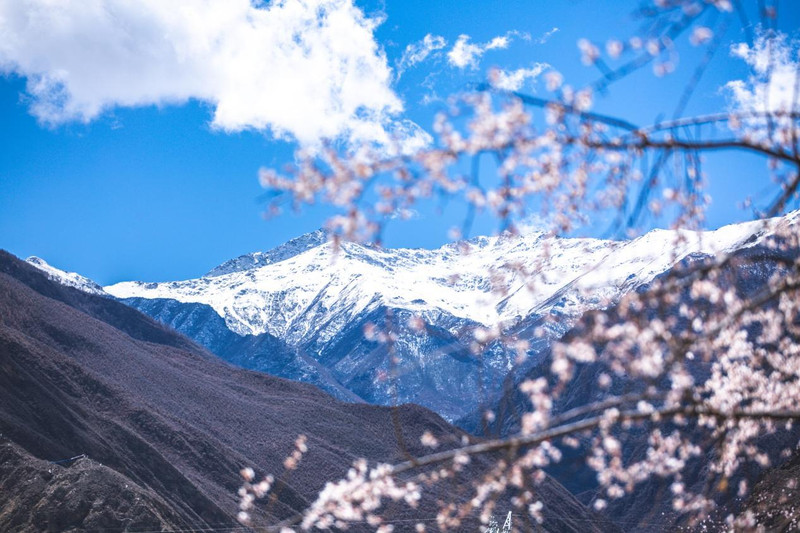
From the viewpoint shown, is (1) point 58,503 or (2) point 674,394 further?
(1) point 58,503

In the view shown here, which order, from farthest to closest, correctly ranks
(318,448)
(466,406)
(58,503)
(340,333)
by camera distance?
(340,333), (466,406), (318,448), (58,503)

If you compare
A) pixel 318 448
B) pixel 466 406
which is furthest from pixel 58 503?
pixel 466 406

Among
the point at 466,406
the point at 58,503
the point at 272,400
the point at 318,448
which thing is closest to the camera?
the point at 58,503

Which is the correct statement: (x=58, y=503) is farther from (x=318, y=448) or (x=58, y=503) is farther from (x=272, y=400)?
(x=272, y=400)

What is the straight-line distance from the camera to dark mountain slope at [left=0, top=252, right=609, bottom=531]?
2244 centimetres

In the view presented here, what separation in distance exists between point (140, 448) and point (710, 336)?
33.3 metres

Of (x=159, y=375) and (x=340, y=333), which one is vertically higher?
(x=340, y=333)

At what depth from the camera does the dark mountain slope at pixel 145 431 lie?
22438 millimetres

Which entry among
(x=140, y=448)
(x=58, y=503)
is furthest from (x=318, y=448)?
(x=58, y=503)

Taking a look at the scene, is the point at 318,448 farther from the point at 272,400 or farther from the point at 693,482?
the point at 693,482

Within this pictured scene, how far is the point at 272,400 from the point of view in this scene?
185ft

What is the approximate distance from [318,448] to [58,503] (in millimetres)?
25846

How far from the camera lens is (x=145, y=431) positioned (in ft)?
120

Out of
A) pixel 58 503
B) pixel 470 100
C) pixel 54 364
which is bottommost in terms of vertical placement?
pixel 58 503
